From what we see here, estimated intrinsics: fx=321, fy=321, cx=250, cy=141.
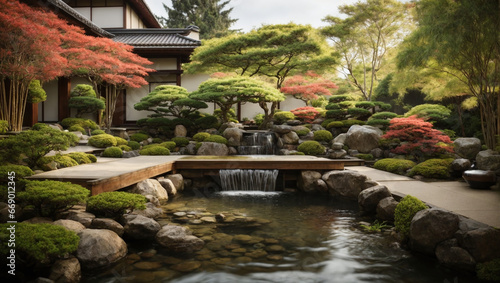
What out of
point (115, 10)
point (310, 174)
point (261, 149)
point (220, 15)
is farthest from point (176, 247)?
point (220, 15)

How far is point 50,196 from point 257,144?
9.66 m

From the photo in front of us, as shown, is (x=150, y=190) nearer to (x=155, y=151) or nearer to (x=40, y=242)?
(x=40, y=242)

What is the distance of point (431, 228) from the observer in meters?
3.92

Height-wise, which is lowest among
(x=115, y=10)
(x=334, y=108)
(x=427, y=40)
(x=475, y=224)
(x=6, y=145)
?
(x=475, y=224)

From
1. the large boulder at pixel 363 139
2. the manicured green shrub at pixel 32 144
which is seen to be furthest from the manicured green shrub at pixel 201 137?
the manicured green shrub at pixel 32 144

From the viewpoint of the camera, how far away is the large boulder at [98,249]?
3664 mm

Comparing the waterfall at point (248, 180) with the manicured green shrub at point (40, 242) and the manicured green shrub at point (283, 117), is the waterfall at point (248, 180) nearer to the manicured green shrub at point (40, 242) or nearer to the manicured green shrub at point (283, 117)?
the manicured green shrub at point (40, 242)

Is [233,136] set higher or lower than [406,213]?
higher

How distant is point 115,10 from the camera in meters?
17.6

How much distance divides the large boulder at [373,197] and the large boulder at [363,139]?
21.0ft

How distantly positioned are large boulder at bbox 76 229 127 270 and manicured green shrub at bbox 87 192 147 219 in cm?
68

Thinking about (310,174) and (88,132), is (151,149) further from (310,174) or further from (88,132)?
(310,174)

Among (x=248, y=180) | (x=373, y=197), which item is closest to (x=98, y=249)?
(x=373, y=197)

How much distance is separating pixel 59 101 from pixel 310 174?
11.7 meters
